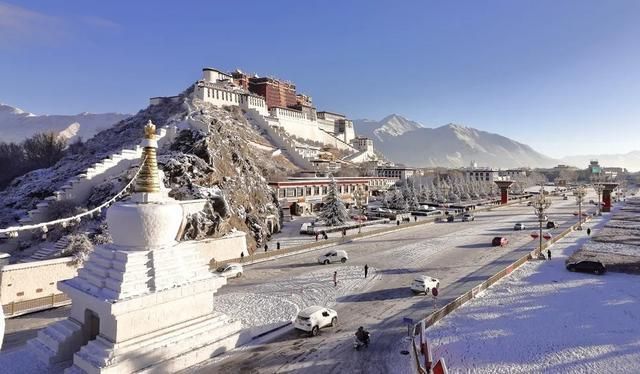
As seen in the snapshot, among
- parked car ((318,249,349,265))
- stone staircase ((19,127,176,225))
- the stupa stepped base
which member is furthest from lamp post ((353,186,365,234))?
the stupa stepped base

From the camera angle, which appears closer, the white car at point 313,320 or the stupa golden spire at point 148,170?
the stupa golden spire at point 148,170

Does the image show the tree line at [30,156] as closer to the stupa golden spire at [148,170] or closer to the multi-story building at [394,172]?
the stupa golden spire at [148,170]

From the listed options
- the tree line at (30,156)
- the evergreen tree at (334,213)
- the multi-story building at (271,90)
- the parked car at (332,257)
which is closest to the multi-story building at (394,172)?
the multi-story building at (271,90)

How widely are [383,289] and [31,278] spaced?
20699 millimetres

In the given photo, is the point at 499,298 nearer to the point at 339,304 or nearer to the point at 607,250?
the point at 339,304

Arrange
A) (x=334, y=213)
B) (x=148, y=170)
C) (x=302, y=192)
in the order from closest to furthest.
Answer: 1. (x=148, y=170)
2. (x=334, y=213)
3. (x=302, y=192)

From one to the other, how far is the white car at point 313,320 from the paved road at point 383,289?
1.16 ft

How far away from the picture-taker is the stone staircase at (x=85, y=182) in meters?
31.5

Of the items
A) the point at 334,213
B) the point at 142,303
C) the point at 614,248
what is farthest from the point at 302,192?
the point at 142,303

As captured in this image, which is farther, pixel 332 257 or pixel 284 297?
pixel 332 257

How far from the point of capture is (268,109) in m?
117

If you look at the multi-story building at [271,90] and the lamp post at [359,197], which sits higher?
the multi-story building at [271,90]

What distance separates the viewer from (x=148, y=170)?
47.9 feet

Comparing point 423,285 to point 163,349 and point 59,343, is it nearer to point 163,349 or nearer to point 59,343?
point 163,349
